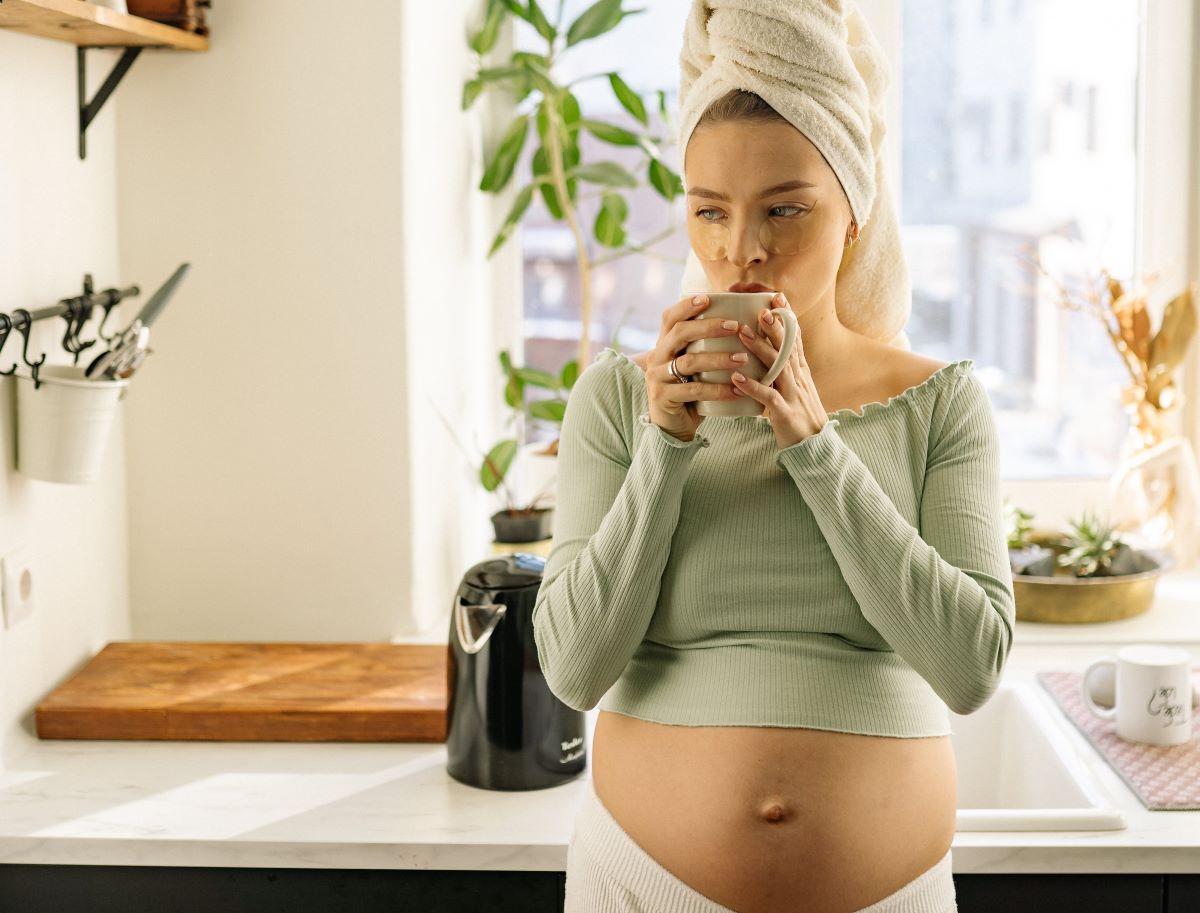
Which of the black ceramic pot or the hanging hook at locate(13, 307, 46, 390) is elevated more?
the hanging hook at locate(13, 307, 46, 390)

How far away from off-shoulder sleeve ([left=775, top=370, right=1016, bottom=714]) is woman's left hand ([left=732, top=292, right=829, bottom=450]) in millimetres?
11

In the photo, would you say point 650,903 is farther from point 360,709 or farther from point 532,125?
point 532,125

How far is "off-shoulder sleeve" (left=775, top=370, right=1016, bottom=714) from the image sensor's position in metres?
1.09

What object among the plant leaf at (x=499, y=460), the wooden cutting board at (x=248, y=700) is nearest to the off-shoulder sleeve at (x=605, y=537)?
the wooden cutting board at (x=248, y=700)

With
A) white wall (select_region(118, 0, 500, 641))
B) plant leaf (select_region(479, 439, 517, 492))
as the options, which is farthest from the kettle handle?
plant leaf (select_region(479, 439, 517, 492))

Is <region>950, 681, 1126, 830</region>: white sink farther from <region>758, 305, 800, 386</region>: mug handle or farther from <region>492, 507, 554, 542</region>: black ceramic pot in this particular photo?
<region>492, 507, 554, 542</region>: black ceramic pot

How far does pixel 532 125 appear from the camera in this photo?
2.42m

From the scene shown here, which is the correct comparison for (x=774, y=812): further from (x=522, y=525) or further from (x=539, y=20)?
(x=539, y=20)

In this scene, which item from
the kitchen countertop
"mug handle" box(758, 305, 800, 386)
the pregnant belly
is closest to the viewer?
"mug handle" box(758, 305, 800, 386)

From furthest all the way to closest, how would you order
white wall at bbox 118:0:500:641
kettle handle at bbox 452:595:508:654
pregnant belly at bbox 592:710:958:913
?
1. white wall at bbox 118:0:500:641
2. kettle handle at bbox 452:595:508:654
3. pregnant belly at bbox 592:710:958:913

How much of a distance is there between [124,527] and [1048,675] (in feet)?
4.31

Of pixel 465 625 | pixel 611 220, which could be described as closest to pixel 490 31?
pixel 611 220

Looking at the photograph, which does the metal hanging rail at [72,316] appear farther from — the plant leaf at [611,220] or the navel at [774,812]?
the navel at [774,812]

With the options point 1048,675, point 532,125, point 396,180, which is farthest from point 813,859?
point 532,125
